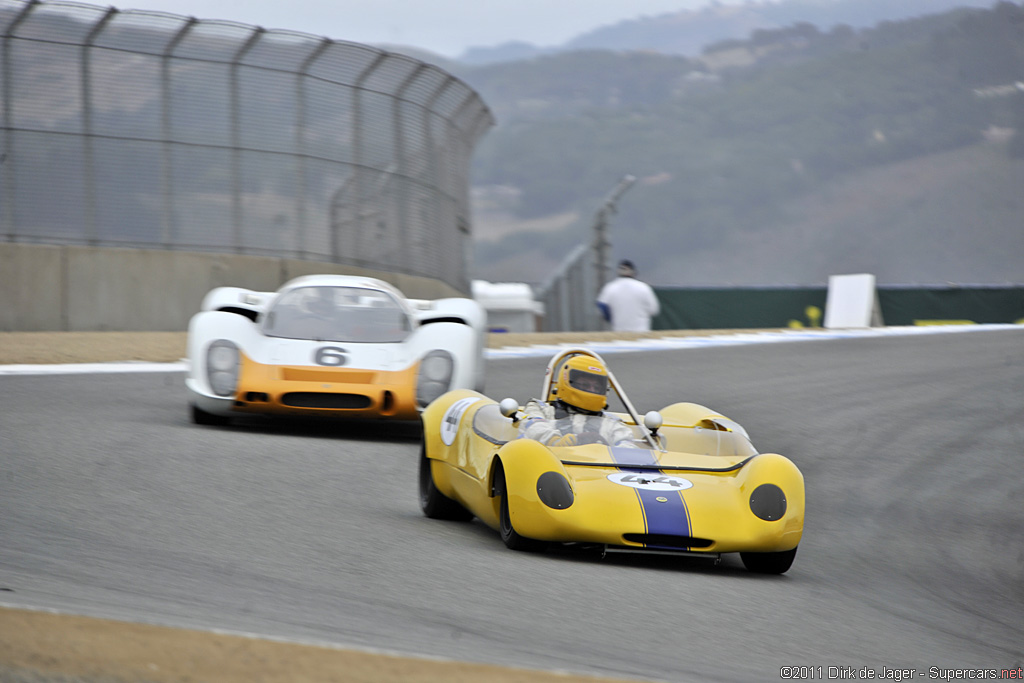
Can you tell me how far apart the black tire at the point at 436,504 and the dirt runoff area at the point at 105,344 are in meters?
8.73

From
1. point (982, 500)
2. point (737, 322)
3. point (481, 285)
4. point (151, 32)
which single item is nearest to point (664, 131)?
point (481, 285)

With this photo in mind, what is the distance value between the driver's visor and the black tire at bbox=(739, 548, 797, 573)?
116cm

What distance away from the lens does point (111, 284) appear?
1862 centimetres

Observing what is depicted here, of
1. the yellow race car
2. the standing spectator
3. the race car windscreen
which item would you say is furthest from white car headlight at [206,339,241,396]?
the standing spectator

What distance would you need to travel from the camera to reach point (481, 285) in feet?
119

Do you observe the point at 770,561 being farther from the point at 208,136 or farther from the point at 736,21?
the point at 736,21

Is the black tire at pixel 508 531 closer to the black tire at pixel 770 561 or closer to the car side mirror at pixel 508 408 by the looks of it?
the car side mirror at pixel 508 408

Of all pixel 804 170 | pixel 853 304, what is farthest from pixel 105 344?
pixel 804 170

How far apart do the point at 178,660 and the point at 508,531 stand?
2.69 m

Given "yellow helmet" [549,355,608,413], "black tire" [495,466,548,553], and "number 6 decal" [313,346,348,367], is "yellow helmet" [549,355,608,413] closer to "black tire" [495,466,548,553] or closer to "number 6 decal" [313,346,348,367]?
"black tire" [495,466,548,553]

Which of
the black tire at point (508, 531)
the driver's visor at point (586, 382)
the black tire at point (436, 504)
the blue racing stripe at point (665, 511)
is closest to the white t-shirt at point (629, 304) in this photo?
the black tire at point (436, 504)

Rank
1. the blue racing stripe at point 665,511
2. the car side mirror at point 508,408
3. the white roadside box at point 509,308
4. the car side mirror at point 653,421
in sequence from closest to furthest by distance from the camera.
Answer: the blue racing stripe at point 665,511
the car side mirror at point 508,408
the car side mirror at point 653,421
the white roadside box at point 509,308

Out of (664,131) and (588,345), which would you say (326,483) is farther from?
(664,131)

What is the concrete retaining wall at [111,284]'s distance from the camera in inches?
710
